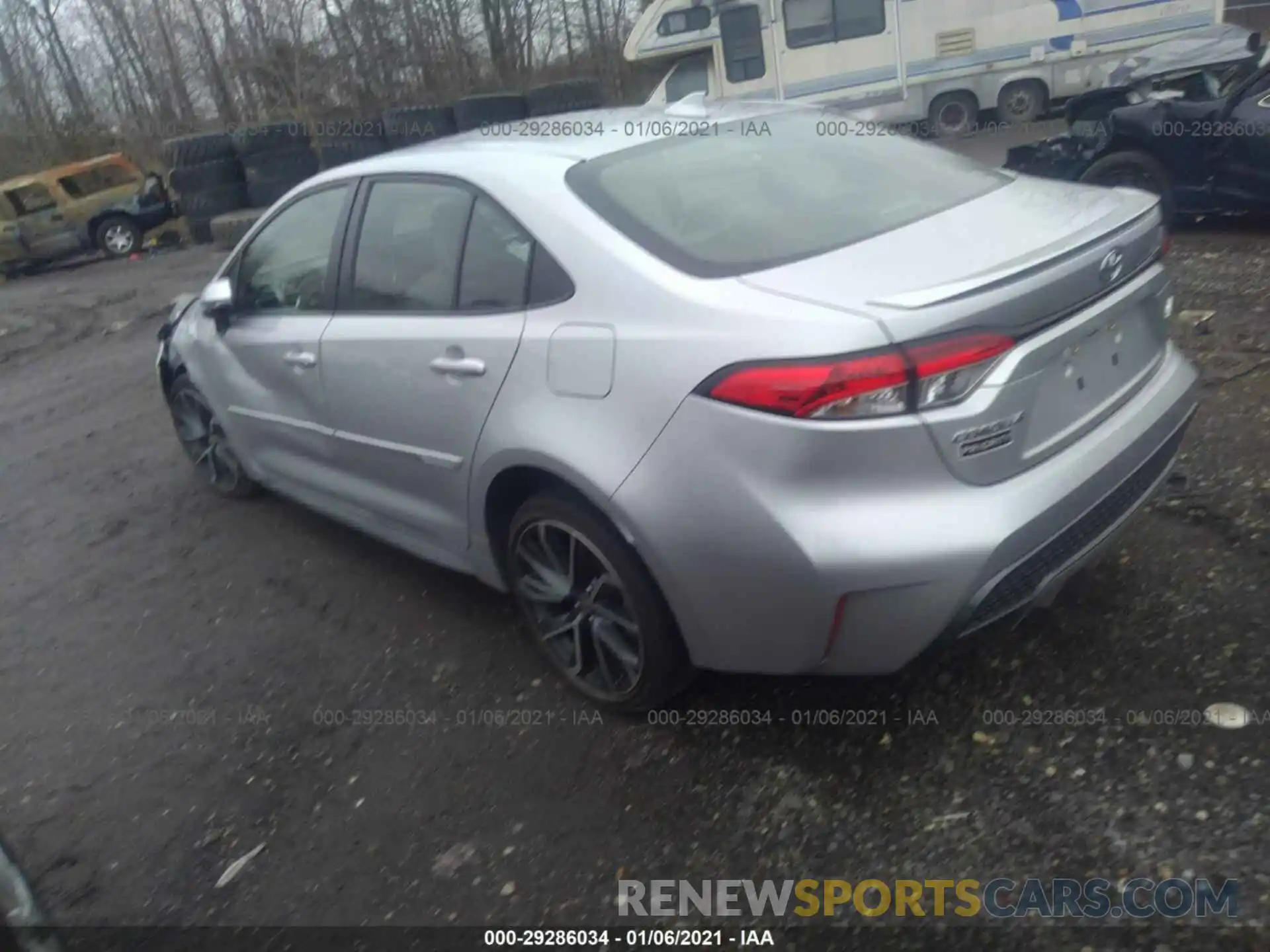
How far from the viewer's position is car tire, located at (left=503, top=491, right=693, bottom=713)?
9.46ft

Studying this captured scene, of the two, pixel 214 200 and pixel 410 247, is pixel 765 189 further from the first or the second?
pixel 214 200

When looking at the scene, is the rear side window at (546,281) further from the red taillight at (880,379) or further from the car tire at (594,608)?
the red taillight at (880,379)

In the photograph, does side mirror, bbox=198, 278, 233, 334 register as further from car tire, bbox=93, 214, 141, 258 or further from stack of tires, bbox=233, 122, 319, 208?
car tire, bbox=93, 214, 141, 258

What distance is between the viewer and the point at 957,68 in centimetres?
1573

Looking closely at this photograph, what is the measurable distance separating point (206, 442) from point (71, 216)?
1575 centimetres

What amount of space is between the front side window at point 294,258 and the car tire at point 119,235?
15993 millimetres

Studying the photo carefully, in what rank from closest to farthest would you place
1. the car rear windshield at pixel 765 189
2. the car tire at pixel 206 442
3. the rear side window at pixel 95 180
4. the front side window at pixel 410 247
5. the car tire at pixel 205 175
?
the car rear windshield at pixel 765 189 < the front side window at pixel 410 247 < the car tire at pixel 206 442 < the car tire at pixel 205 175 < the rear side window at pixel 95 180

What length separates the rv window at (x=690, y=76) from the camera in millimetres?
15562

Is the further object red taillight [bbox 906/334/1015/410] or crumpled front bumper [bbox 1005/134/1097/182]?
crumpled front bumper [bbox 1005/134/1097/182]

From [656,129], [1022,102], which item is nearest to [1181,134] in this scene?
[656,129]

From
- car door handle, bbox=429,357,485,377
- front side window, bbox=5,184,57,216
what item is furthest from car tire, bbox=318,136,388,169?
car door handle, bbox=429,357,485,377

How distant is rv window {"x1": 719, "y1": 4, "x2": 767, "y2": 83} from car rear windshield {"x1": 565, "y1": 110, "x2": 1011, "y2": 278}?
12.6m

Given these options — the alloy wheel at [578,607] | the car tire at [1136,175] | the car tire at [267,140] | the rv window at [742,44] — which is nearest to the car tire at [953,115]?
the rv window at [742,44]

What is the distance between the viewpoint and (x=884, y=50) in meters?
15.5
